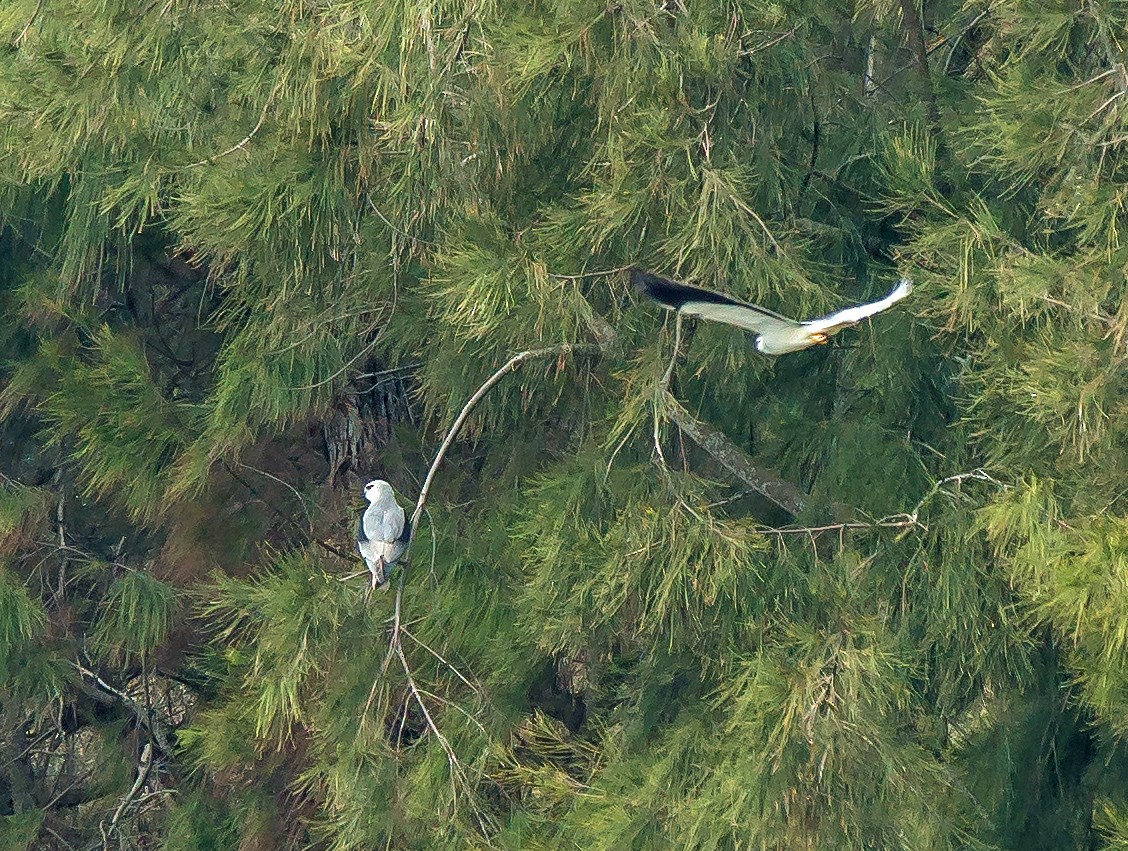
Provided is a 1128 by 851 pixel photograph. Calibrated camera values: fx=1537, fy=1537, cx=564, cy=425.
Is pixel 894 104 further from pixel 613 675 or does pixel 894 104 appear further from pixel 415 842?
pixel 415 842

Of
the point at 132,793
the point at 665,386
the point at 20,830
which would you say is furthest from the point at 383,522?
the point at 20,830

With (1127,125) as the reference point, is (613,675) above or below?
below

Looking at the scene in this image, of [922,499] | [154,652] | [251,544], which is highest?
[922,499]

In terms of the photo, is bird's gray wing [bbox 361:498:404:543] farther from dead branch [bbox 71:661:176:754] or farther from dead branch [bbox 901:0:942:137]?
dead branch [bbox 71:661:176:754]

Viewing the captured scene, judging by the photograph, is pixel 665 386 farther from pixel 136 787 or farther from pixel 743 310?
pixel 136 787

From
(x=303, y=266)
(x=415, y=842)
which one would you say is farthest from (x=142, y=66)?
(x=415, y=842)

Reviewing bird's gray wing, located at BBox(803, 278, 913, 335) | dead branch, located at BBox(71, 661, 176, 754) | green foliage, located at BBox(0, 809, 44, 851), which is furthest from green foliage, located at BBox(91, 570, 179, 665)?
bird's gray wing, located at BBox(803, 278, 913, 335)

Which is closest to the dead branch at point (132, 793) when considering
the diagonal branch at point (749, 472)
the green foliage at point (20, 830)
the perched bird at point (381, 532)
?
the green foliage at point (20, 830)
